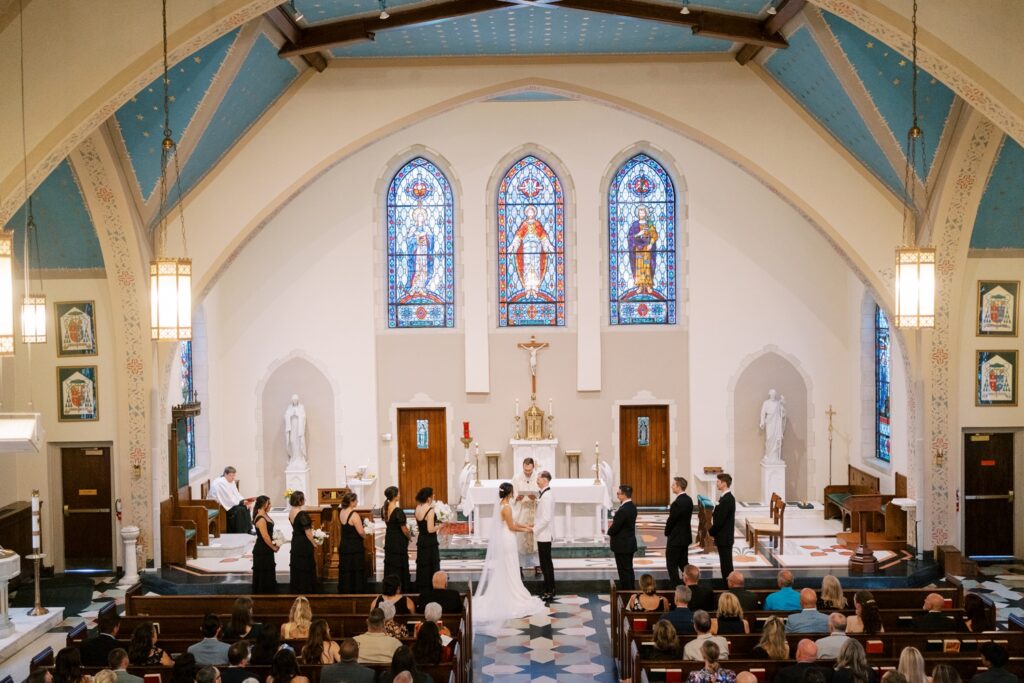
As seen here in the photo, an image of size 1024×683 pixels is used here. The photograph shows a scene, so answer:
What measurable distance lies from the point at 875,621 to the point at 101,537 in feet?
34.6

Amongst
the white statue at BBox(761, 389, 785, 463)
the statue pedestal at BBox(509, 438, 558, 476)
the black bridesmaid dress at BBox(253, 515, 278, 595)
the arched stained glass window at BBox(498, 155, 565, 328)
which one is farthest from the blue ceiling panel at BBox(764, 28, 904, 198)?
the black bridesmaid dress at BBox(253, 515, 278, 595)

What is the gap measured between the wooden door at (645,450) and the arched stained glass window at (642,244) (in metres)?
1.54

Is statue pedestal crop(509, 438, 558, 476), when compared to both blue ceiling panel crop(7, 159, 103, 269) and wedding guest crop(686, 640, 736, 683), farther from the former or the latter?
wedding guest crop(686, 640, 736, 683)

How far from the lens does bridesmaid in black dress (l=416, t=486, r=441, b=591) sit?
449 inches

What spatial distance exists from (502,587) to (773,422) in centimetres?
716

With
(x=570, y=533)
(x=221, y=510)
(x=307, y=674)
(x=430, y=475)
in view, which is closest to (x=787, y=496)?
(x=570, y=533)

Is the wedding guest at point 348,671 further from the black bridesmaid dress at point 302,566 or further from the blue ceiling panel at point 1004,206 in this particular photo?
the blue ceiling panel at point 1004,206

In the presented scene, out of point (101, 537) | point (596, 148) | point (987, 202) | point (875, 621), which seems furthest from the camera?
point (596, 148)

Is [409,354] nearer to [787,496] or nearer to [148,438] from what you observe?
[148,438]

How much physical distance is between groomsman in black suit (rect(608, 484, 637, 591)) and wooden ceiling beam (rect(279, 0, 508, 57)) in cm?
568

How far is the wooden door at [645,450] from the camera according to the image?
59.5 ft

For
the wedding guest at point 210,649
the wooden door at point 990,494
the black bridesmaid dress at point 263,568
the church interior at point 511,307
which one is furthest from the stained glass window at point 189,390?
the wooden door at point 990,494

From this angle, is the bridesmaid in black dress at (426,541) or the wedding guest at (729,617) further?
the bridesmaid in black dress at (426,541)

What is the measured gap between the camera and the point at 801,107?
13953 millimetres
